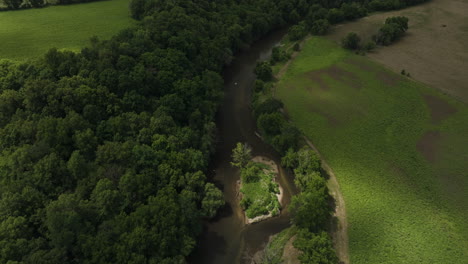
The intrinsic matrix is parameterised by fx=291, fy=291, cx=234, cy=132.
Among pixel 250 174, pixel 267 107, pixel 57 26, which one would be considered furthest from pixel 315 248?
pixel 57 26

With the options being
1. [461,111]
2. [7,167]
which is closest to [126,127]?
[7,167]

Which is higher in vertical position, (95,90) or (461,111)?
(95,90)

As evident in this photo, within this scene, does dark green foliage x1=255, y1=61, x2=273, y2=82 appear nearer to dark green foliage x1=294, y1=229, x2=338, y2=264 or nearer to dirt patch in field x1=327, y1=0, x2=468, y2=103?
dirt patch in field x1=327, y1=0, x2=468, y2=103

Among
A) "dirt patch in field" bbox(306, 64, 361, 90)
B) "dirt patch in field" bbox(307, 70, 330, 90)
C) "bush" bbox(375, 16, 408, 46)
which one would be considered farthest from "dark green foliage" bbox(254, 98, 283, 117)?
"bush" bbox(375, 16, 408, 46)

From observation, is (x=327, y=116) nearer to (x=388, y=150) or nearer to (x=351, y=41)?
(x=388, y=150)

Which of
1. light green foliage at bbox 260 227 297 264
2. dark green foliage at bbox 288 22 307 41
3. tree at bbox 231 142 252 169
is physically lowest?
light green foliage at bbox 260 227 297 264

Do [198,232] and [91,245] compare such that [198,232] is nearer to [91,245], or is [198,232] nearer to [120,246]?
[120,246]

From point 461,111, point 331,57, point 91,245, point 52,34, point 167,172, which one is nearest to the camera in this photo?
point 91,245
